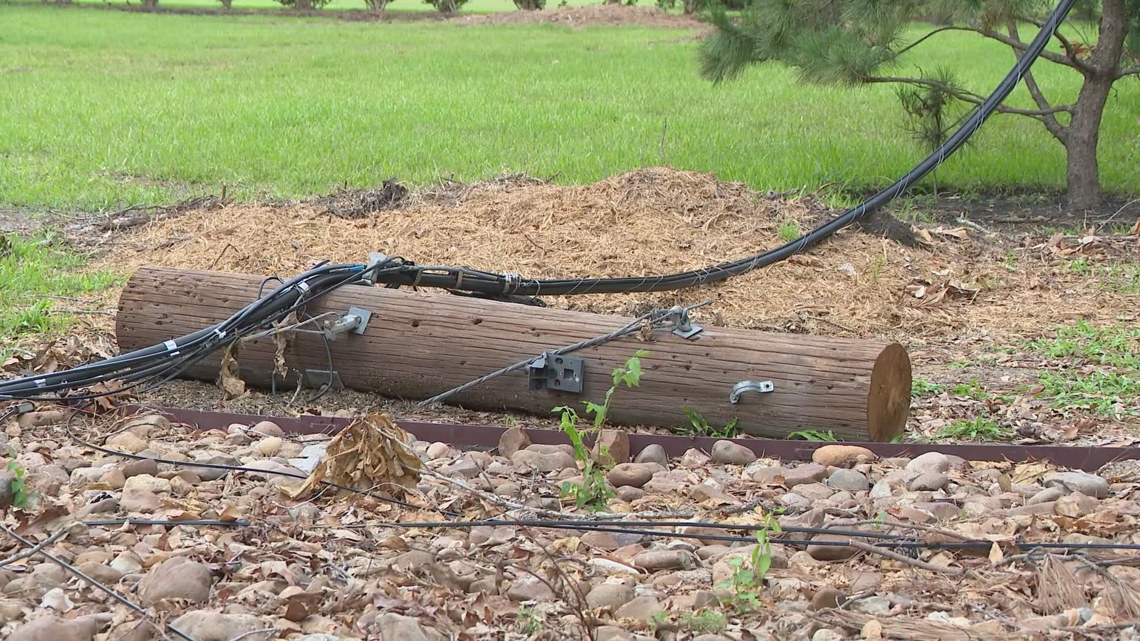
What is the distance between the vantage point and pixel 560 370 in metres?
4.57

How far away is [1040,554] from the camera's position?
3.08m

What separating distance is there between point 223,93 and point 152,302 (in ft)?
34.0

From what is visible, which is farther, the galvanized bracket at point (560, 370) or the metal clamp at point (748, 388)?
the galvanized bracket at point (560, 370)

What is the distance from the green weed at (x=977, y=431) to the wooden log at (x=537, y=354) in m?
0.21

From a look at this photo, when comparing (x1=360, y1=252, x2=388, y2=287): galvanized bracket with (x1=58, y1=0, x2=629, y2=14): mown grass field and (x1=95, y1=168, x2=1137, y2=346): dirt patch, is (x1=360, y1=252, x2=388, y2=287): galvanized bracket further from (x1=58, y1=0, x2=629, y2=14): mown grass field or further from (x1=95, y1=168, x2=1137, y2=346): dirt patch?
(x1=58, y1=0, x2=629, y2=14): mown grass field

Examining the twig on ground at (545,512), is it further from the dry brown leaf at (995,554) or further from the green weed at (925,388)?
the green weed at (925,388)

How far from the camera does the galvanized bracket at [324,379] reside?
4.85m

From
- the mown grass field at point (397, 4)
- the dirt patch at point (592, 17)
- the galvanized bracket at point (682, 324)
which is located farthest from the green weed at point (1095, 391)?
the mown grass field at point (397, 4)

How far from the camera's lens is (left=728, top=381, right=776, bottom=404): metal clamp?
4.38 meters

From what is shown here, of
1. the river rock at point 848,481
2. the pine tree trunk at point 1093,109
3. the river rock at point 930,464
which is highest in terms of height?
the pine tree trunk at point 1093,109

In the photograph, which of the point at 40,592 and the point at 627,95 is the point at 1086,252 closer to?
the point at 40,592

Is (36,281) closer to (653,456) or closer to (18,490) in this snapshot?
(18,490)

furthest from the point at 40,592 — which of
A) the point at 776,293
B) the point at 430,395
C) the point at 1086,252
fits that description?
the point at 1086,252

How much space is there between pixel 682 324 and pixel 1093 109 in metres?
5.40
